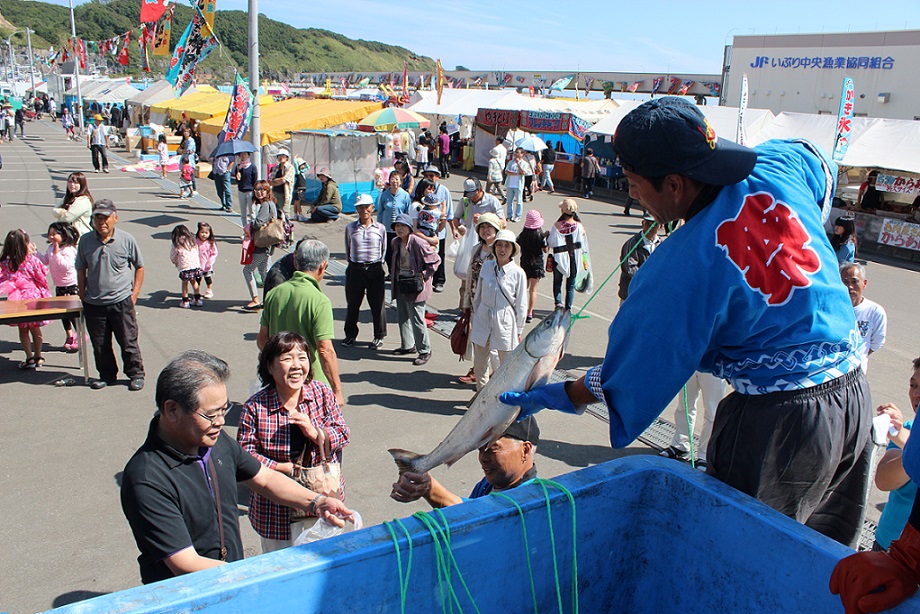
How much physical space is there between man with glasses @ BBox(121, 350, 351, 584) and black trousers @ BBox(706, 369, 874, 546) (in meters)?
1.70

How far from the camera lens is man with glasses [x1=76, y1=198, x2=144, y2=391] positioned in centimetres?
689

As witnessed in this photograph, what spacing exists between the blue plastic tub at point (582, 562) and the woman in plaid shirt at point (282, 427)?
186 cm

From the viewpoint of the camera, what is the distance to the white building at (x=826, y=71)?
26922mm

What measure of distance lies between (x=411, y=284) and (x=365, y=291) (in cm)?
94

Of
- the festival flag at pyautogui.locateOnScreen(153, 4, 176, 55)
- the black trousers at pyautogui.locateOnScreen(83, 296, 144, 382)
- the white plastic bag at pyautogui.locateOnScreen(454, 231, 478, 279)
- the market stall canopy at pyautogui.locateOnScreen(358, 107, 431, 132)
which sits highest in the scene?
the festival flag at pyautogui.locateOnScreen(153, 4, 176, 55)

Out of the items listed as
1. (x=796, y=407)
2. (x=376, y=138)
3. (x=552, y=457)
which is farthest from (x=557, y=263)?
(x=376, y=138)

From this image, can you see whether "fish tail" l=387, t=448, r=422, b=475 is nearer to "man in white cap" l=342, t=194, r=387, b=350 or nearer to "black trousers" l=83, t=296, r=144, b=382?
"black trousers" l=83, t=296, r=144, b=382

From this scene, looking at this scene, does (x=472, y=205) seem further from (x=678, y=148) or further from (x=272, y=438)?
(x=678, y=148)

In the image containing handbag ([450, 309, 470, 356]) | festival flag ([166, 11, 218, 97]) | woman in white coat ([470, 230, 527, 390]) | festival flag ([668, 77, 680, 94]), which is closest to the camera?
woman in white coat ([470, 230, 527, 390])

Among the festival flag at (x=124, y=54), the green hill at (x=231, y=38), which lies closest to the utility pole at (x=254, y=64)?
the festival flag at (x=124, y=54)

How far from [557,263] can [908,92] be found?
986 inches

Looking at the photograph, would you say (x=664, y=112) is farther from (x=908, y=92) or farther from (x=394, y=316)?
(x=908, y=92)

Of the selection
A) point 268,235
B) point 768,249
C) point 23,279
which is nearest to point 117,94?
point 268,235

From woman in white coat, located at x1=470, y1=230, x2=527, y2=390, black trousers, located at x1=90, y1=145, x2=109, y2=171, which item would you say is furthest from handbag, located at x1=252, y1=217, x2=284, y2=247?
black trousers, located at x1=90, y1=145, x2=109, y2=171
